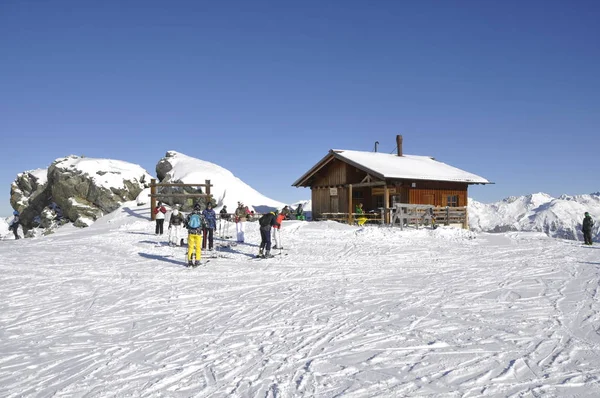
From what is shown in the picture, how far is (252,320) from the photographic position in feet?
22.0

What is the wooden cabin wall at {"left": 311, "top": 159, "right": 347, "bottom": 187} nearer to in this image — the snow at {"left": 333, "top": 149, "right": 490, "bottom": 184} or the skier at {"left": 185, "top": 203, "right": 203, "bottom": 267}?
the snow at {"left": 333, "top": 149, "right": 490, "bottom": 184}

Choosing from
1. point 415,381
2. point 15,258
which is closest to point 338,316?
point 415,381

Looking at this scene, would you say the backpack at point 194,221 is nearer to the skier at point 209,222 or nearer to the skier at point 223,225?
the skier at point 209,222

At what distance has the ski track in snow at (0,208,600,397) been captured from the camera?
434cm

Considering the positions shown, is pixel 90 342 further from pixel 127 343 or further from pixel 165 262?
pixel 165 262

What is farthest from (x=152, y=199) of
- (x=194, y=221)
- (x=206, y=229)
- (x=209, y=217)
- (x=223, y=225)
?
(x=194, y=221)

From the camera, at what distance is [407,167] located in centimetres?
2789

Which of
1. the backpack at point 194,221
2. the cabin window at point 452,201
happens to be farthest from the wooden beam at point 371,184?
the backpack at point 194,221

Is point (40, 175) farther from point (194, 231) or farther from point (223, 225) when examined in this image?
point (194, 231)

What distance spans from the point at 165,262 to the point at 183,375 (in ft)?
29.1

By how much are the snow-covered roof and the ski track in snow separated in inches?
492

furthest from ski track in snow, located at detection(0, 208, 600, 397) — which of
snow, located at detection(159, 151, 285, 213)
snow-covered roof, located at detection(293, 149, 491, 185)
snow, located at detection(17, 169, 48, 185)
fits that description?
snow, located at detection(17, 169, 48, 185)

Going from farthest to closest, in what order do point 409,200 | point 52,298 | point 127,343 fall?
point 409,200, point 52,298, point 127,343

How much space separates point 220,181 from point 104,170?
28.6 feet
